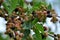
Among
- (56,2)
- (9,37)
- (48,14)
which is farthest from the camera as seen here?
(56,2)

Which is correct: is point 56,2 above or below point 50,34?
above

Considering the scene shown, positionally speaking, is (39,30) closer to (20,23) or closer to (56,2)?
(20,23)

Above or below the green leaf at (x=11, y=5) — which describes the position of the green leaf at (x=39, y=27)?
below

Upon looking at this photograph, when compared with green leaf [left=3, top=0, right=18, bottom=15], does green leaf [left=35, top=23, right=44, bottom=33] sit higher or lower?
lower

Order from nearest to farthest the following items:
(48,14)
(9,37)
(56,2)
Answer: (9,37) < (48,14) < (56,2)

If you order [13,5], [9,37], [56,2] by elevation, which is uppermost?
[56,2]

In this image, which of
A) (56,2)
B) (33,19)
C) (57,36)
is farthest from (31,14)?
(56,2)

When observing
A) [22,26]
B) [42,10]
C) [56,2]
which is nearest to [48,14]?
[42,10]

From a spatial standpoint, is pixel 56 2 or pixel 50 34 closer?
pixel 50 34

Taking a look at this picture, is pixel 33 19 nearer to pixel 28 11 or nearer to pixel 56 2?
pixel 28 11

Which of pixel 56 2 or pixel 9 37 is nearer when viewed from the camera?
pixel 9 37
